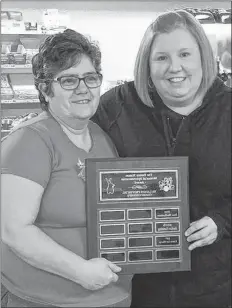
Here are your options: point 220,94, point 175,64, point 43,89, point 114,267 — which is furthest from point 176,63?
point 114,267

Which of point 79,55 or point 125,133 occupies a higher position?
point 79,55

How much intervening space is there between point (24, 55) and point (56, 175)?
15.2 inches

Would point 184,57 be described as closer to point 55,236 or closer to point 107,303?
point 55,236

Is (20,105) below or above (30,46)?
below

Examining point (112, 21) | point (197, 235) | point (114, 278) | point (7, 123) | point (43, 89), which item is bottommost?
point (114, 278)

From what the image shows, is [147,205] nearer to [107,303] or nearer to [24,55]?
[107,303]

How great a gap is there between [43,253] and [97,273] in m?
0.18

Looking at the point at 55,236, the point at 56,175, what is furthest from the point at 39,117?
the point at 55,236

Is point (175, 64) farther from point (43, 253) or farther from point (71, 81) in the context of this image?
point (43, 253)

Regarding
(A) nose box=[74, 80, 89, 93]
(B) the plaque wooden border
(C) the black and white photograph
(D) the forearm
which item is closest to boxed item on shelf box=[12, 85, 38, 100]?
(C) the black and white photograph

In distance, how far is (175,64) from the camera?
5.02 feet

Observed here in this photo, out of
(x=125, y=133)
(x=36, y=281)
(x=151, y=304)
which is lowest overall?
(x=151, y=304)

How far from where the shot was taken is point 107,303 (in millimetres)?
1548

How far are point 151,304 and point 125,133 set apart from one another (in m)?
0.55
